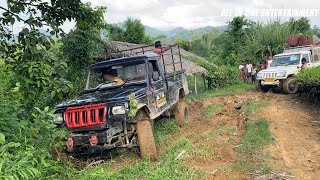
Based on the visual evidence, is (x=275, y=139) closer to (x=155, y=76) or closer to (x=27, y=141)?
(x=155, y=76)

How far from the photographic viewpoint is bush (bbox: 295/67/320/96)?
1115 cm

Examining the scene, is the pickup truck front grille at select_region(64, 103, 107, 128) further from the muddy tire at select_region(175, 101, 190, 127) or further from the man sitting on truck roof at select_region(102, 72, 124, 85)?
the muddy tire at select_region(175, 101, 190, 127)

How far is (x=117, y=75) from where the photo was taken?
8023 mm

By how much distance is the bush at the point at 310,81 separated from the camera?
11.1 meters

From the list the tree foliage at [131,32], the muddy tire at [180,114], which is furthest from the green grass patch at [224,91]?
the tree foliage at [131,32]

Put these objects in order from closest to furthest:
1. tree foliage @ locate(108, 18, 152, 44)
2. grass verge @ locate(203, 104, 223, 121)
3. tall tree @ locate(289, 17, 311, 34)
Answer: grass verge @ locate(203, 104, 223, 121) < tall tree @ locate(289, 17, 311, 34) < tree foliage @ locate(108, 18, 152, 44)

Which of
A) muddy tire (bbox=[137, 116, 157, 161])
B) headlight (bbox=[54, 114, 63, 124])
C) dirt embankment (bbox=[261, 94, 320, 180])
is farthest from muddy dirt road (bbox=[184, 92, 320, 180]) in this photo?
headlight (bbox=[54, 114, 63, 124])

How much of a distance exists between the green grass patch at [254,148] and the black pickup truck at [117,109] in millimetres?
1565

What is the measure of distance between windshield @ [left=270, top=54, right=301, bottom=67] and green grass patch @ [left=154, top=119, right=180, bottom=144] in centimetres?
748

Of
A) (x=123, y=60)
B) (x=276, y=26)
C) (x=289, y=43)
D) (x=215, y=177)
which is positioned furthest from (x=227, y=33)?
(x=215, y=177)

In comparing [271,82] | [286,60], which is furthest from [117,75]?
[286,60]

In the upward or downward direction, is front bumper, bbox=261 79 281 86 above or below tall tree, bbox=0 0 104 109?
below

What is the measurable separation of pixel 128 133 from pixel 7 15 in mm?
2945

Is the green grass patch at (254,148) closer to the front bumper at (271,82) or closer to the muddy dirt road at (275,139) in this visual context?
the muddy dirt road at (275,139)
